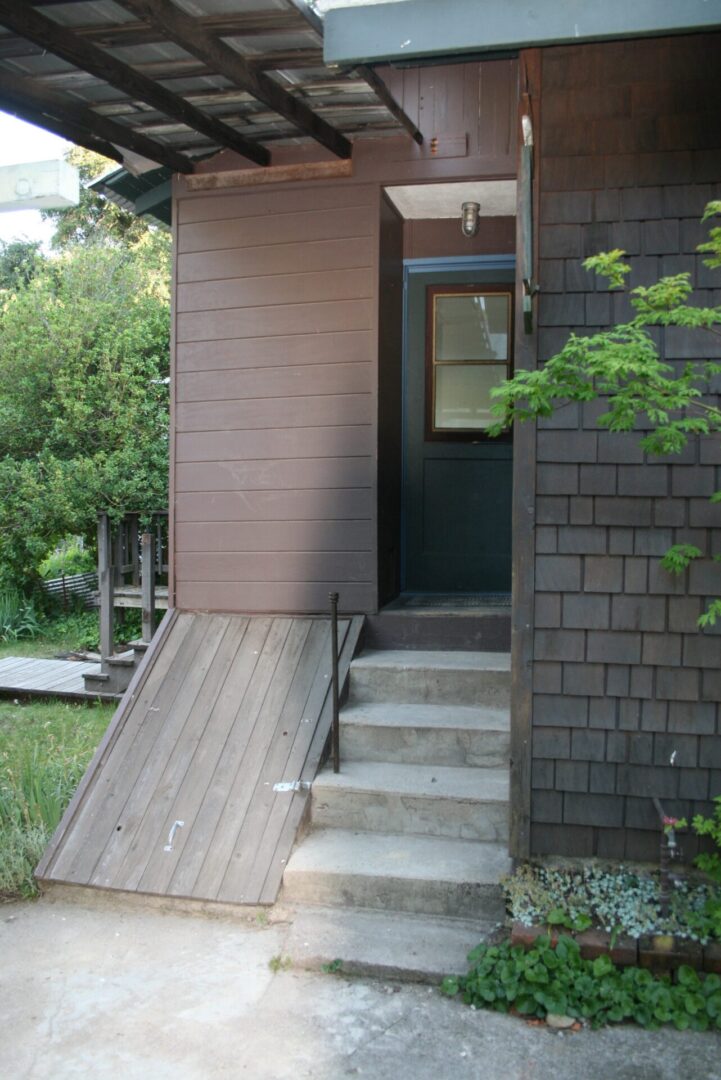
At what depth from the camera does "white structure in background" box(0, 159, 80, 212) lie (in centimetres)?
612

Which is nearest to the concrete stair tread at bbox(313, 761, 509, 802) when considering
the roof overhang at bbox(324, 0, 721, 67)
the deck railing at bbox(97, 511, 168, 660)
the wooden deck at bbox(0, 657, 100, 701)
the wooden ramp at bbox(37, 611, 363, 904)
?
the wooden ramp at bbox(37, 611, 363, 904)

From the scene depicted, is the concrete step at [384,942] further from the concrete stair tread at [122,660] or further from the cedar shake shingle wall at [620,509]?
the concrete stair tread at [122,660]

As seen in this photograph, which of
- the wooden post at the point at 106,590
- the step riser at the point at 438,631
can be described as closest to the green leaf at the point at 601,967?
the step riser at the point at 438,631

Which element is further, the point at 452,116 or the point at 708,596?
the point at 452,116

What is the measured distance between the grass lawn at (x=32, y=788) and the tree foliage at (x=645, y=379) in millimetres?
2707

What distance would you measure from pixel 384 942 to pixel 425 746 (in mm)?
993

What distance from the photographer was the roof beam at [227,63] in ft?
10.5

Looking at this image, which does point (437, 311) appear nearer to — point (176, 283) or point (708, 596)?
point (176, 283)

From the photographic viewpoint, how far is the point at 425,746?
428cm

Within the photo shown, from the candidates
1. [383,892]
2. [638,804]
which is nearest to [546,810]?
[638,804]

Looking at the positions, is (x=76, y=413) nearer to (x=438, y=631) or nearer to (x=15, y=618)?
(x=15, y=618)

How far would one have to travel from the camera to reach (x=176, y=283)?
521 centimetres

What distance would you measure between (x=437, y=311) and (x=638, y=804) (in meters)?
3.27

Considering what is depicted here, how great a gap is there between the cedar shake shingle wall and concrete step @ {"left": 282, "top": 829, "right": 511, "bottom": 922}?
26 centimetres
